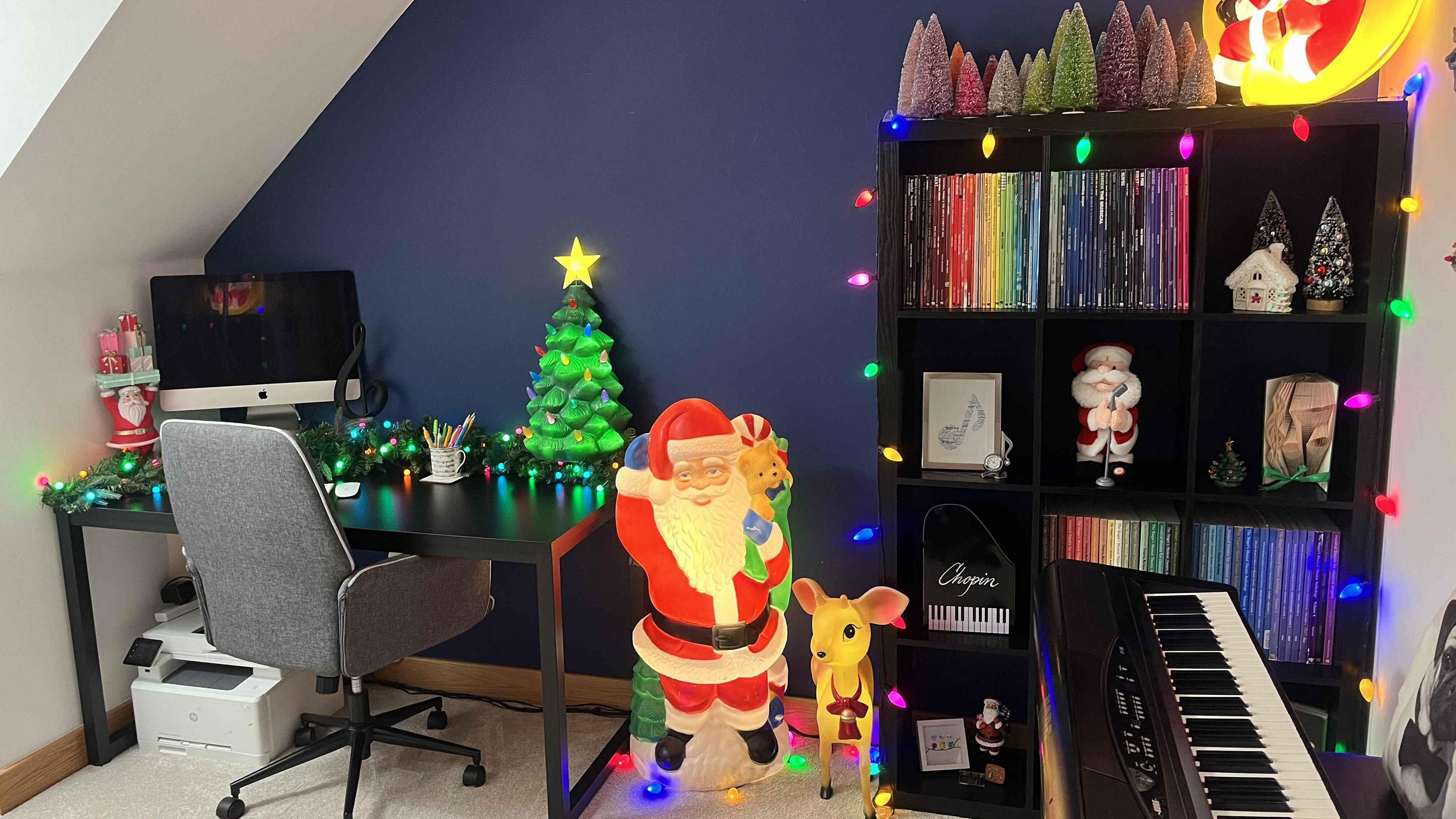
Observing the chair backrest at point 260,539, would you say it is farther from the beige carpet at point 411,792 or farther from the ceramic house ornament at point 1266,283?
the ceramic house ornament at point 1266,283

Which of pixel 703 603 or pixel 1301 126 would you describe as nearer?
pixel 1301 126

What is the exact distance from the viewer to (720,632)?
2.43m

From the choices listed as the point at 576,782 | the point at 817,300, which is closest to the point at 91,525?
the point at 576,782

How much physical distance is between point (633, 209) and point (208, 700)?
1.71 m

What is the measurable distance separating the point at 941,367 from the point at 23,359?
2.29 m

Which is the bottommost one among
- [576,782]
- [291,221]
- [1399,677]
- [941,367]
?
[576,782]

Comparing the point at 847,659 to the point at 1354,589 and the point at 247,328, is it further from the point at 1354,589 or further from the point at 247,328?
the point at 247,328

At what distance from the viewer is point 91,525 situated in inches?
107

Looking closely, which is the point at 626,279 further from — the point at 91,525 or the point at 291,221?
the point at 91,525

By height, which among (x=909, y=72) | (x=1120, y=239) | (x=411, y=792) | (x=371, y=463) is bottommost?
(x=411, y=792)

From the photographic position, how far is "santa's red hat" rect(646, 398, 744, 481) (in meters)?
2.35

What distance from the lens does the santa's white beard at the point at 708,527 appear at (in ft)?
7.77

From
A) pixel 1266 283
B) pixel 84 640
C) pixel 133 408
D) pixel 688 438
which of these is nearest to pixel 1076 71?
pixel 1266 283

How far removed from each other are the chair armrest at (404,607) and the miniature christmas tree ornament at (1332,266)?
1.91m
